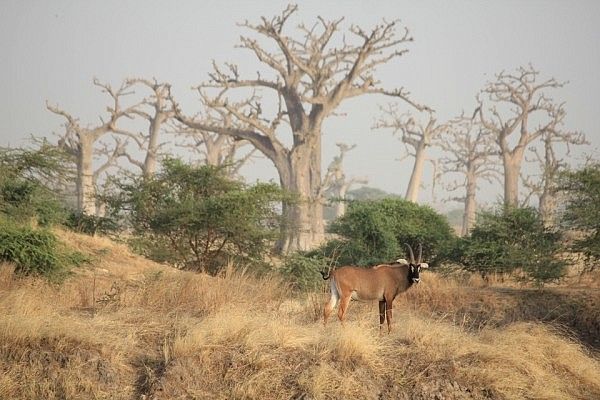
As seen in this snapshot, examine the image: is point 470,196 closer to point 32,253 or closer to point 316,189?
point 316,189

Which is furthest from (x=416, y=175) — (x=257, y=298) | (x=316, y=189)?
(x=257, y=298)

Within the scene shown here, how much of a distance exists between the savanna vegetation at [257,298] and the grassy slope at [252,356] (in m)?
0.02

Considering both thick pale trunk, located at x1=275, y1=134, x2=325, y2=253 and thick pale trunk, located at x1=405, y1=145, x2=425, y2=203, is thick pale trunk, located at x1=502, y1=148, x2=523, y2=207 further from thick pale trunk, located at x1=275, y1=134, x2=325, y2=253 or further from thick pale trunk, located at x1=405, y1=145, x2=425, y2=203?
thick pale trunk, located at x1=275, y1=134, x2=325, y2=253

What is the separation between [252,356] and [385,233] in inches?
290

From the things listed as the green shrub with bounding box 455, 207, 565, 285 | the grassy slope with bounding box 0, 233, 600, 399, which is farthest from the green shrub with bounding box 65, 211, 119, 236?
the green shrub with bounding box 455, 207, 565, 285

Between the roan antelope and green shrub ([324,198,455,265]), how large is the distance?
14.8 ft

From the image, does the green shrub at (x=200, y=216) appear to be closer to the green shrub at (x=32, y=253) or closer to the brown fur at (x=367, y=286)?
the green shrub at (x=32, y=253)

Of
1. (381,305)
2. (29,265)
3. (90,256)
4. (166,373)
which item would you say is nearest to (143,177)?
(90,256)

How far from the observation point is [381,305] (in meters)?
9.32

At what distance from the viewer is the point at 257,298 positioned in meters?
10.1

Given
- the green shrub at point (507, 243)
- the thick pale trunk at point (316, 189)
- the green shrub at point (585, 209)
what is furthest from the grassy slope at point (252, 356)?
the thick pale trunk at point (316, 189)

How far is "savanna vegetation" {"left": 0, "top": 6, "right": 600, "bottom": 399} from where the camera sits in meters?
7.33

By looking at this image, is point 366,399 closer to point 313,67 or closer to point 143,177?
point 143,177

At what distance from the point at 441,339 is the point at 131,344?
3558mm
